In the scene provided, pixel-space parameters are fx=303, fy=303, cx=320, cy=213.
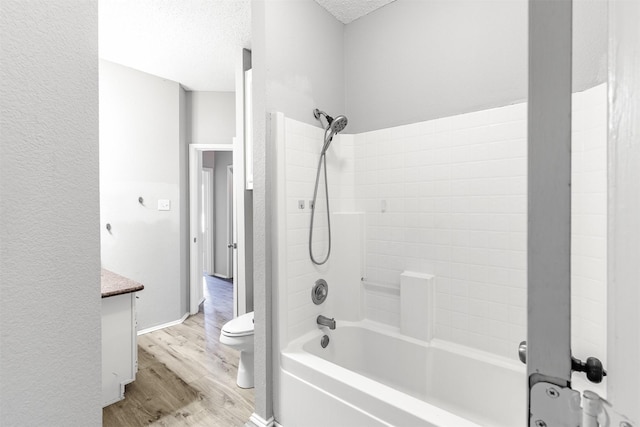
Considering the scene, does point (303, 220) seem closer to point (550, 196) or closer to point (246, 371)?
point (246, 371)

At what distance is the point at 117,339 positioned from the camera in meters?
2.01

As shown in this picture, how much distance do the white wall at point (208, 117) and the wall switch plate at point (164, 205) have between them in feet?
2.51

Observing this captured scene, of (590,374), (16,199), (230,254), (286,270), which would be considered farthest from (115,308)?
(230,254)

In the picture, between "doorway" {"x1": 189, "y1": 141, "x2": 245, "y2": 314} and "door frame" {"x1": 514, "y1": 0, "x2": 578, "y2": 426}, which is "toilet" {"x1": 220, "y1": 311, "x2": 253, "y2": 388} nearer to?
"door frame" {"x1": 514, "y1": 0, "x2": 578, "y2": 426}

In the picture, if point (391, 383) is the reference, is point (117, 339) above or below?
above

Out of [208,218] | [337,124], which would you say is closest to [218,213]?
[208,218]

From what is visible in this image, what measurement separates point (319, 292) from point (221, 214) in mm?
3972

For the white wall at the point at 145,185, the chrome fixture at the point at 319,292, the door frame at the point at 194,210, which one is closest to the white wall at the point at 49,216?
the chrome fixture at the point at 319,292

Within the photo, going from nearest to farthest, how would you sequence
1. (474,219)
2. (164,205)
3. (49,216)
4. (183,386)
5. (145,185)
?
(49,216)
(474,219)
(183,386)
(145,185)
(164,205)

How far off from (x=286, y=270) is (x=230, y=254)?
3834 mm

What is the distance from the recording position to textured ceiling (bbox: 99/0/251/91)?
209 centimetres

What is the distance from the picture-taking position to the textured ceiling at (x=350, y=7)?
2021 millimetres

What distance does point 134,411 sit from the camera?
191cm

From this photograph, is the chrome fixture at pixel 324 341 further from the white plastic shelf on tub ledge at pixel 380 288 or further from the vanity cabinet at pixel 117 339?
the vanity cabinet at pixel 117 339
